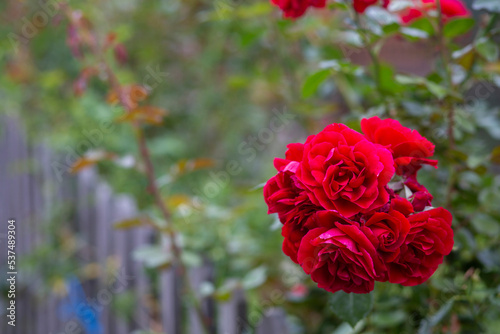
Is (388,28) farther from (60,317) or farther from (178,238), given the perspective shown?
(60,317)

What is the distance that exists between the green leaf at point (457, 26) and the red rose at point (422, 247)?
0.51m

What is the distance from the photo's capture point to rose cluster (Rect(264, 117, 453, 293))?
1.86 ft

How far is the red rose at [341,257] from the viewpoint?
56 cm

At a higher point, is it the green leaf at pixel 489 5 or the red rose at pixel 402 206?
the green leaf at pixel 489 5

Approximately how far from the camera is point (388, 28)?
92 centimetres

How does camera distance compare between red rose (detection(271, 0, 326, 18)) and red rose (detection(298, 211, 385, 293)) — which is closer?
red rose (detection(298, 211, 385, 293))

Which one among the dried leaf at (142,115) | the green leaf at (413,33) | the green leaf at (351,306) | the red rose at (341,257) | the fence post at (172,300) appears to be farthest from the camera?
the fence post at (172,300)

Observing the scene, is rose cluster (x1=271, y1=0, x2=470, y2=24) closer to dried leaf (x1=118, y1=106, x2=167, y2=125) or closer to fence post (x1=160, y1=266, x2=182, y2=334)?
dried leaf (x1=118, y1=106, x2=167, y2=125)

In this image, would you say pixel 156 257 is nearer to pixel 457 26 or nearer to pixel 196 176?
pixel 457 26

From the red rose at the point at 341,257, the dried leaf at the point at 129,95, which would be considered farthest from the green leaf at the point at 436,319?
the dried leaf at the point at 129,95

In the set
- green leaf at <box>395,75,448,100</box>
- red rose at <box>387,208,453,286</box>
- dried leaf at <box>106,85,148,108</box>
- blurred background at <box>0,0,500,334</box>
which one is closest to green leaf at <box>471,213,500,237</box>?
blurred background at <box>0,0,500,334</box>

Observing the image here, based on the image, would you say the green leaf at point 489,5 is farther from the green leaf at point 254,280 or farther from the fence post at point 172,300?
the fence post at point 172,300

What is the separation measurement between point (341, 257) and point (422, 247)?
10 cm

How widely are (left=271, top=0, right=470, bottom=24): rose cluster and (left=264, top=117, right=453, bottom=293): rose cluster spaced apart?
0.99ft
